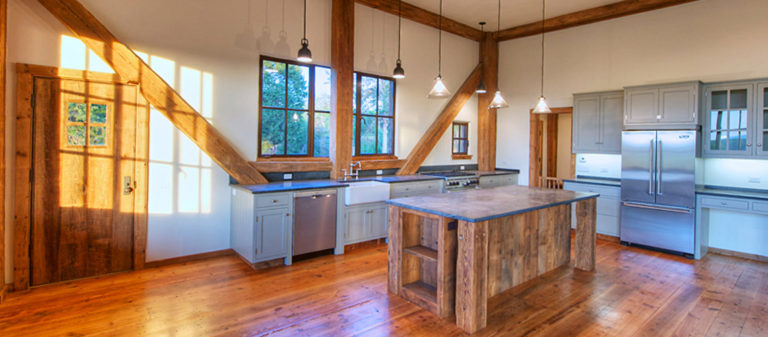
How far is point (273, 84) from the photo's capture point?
500 centimetres

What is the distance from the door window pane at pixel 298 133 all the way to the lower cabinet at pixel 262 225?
0.98 metres

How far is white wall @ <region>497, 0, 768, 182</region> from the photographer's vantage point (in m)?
5.06

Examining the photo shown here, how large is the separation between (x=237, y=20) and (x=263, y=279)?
2988mm

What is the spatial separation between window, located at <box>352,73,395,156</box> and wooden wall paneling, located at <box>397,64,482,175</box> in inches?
16.0

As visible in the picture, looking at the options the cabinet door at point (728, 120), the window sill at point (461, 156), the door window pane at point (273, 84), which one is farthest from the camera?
the window sill at point (461, 156)

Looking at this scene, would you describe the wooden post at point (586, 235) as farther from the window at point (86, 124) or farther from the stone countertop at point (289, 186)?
the window at point (86, 124)

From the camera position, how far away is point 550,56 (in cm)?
688

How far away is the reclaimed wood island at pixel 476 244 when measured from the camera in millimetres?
2959

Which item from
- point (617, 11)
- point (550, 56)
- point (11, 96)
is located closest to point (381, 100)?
point (550, 56)

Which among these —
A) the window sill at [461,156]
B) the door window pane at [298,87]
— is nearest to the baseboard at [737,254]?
the window sill at [461,156]

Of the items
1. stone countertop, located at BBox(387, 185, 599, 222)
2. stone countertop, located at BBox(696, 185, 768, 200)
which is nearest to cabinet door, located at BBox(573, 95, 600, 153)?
stone countertop, located at BBox(696, 185, 768, 200)

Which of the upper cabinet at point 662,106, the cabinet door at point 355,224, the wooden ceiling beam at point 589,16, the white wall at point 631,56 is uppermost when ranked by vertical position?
the wooden ceiling beam at point 589,16

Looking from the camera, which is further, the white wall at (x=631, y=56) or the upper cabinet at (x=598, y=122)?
the upper cabinet at (x=598, y=122)

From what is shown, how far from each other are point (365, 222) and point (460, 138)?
3054 millimetres
